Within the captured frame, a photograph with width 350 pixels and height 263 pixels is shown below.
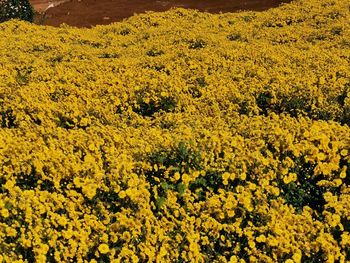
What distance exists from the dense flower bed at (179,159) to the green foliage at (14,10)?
37.0ft

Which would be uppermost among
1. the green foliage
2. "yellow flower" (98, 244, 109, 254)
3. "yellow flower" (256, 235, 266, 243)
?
the green foliage

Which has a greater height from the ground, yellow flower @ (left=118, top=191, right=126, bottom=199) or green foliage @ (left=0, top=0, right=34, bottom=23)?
green foliage @ (left=0, top=0, right=34, bottom=23)

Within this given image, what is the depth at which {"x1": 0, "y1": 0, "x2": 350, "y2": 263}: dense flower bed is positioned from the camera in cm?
510

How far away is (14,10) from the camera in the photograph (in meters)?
22.3

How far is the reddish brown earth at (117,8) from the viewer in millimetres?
23875

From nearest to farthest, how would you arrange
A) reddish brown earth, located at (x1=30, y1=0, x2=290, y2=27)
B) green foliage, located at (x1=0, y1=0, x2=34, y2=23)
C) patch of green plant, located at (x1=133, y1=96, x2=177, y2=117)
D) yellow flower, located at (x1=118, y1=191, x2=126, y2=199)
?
yellow flower, located at (x1=118, y1=191, x2=126, y2=199)
patch of green plant, located at (x1=133, y1=96, x2=177, y2=117)
green foliage, located at (x1=0, y1=0, x2=34, y2=23)
reddish brown earth, located at (x1=30, y1=0, x2=290, y2=27)

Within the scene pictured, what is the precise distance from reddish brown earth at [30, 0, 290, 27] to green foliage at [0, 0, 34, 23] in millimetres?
1323

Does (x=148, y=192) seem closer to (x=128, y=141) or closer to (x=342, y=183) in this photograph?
(x=128, y=141)

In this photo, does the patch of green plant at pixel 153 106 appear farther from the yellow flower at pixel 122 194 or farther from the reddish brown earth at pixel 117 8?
the reddish brown earth at pixel 117 8

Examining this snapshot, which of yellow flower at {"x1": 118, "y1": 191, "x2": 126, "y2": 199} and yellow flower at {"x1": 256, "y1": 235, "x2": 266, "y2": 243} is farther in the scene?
yellow flower at {"x1": 118, "y1": 191, "x2": 126, "y2": 199}

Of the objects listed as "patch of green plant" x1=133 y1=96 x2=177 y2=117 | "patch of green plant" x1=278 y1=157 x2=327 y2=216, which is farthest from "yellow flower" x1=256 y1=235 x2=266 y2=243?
"patch of green plant" x1=133 y1=96 x2=177 y2=117

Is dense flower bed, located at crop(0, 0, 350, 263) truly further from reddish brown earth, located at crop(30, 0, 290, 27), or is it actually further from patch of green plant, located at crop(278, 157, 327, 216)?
reddish brown earth, located at crop(30, 0, 290, 27)

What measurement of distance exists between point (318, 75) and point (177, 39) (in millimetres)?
5543

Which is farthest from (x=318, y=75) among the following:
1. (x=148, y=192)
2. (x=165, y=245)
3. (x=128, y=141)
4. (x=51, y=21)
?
(x=51, y=21)
